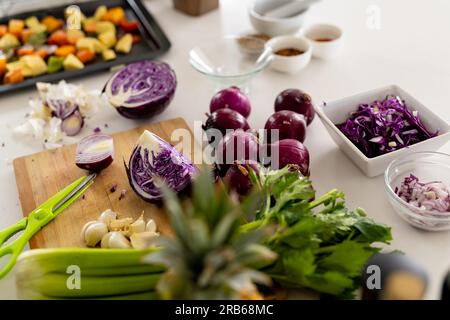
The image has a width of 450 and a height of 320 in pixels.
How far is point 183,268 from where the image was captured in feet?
2.68

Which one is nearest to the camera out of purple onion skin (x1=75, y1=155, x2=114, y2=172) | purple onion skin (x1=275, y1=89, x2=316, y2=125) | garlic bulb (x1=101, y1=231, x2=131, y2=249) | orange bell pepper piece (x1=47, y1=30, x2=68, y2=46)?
garlic bulb (x1=101, y1=231, x2=131, y2=249)

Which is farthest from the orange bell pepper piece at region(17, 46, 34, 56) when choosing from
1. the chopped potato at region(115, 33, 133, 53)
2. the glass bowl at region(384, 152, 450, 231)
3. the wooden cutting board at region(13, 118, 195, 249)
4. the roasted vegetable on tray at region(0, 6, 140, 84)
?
the glass bowl at region(384, 152, 450, 231)

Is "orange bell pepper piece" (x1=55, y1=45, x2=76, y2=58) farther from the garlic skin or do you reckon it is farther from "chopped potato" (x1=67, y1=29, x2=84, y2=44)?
the garlic skin

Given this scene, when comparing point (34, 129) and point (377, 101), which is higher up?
point (377, 101)

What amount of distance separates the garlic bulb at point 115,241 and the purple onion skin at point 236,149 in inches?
13.4

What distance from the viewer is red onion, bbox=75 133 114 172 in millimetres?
1539

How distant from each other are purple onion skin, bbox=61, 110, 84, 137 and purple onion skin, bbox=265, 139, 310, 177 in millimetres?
723

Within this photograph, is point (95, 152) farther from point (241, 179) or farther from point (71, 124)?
point (241, 179)

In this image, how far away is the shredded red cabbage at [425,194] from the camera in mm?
1304

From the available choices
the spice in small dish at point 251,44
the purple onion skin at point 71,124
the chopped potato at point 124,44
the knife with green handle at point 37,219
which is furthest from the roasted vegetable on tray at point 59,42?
the knife with green handle at point 37,219

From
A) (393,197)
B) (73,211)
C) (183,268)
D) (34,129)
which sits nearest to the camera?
(183,268)

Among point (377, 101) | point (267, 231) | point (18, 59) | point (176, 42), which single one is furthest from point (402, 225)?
point (18, 59)
